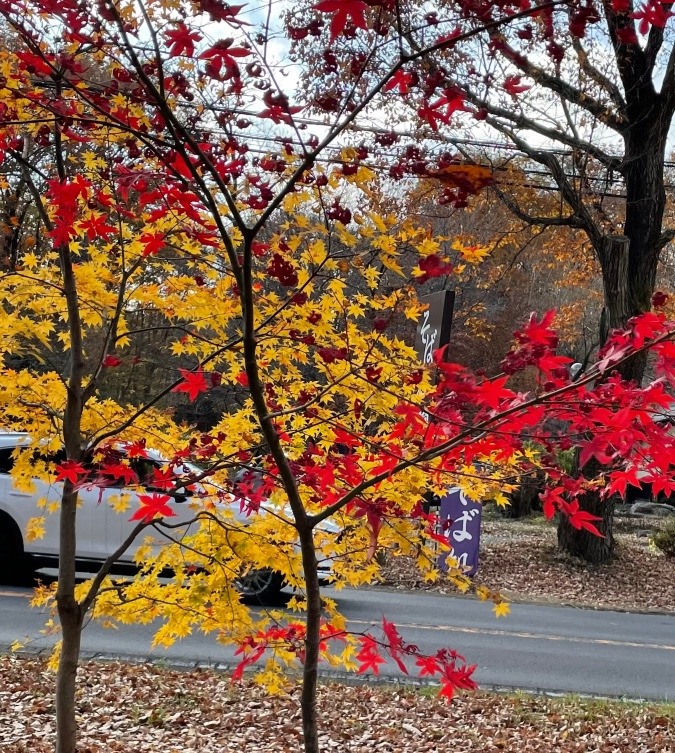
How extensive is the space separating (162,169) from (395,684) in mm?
4621

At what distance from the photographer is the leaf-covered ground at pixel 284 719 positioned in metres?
4.88

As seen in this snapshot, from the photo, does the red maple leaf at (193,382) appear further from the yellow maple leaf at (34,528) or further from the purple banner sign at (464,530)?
the purple banner sign at (464,530)

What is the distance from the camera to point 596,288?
24.9m

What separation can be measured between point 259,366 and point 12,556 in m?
6.90

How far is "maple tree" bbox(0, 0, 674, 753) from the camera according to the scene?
2232 mm

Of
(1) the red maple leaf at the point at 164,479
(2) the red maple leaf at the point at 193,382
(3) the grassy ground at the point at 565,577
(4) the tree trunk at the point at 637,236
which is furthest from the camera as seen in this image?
(4) the tree trunk at the point at 637,236

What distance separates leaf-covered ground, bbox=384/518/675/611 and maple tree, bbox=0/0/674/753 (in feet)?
25.7

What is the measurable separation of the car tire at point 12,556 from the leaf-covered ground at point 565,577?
496cm

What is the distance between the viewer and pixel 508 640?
858 cm

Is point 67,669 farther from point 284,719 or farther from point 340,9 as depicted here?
point 340,9

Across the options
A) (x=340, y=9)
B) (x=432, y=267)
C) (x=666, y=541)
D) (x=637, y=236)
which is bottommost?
(x=666, y=541)

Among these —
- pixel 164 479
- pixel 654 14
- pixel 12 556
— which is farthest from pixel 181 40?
pixel 12 556

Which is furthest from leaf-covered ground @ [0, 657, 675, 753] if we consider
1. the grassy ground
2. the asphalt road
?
the grassy ground

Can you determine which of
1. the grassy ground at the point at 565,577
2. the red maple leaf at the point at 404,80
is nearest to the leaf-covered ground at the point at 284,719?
the red maple leaf at the point at 404,80
